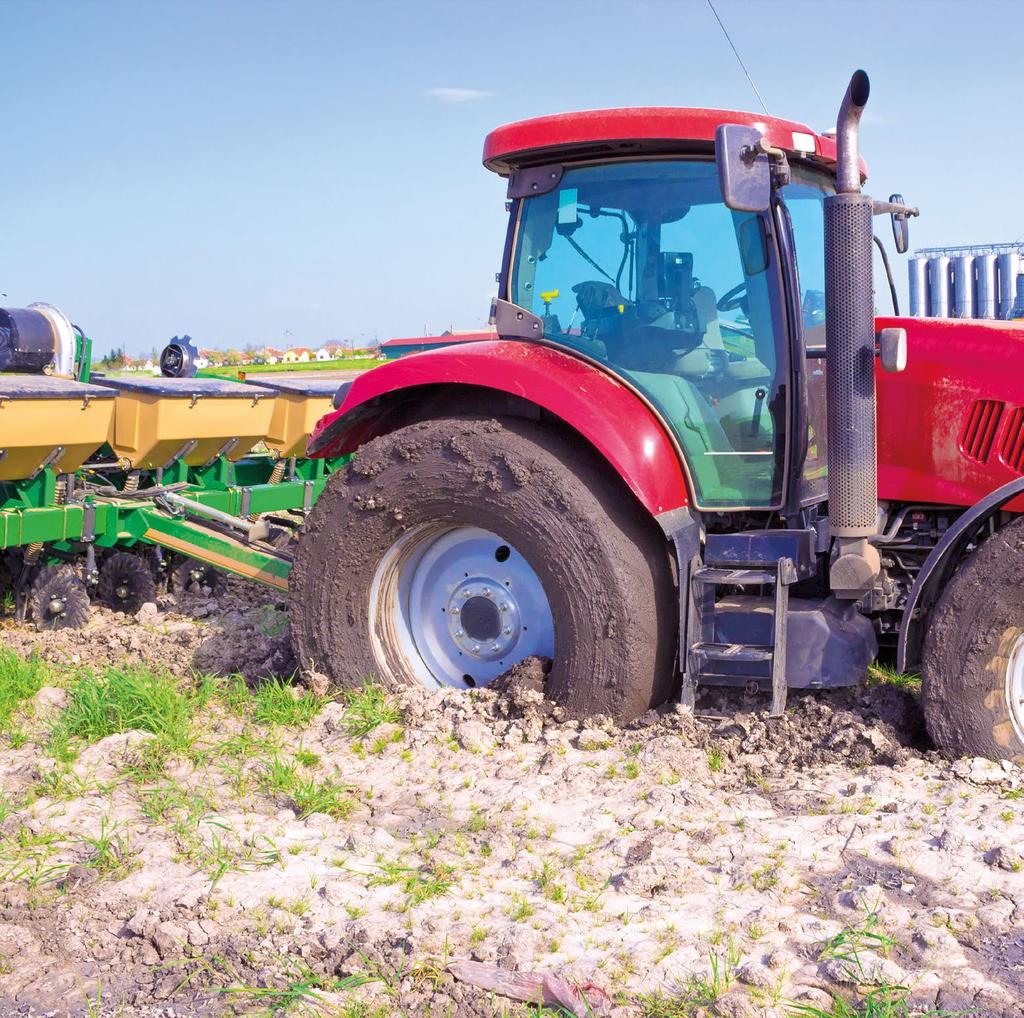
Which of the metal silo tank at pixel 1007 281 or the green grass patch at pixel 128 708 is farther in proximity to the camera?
the metal silo tank at pixel 1007 281

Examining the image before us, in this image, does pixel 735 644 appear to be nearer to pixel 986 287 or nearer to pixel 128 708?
pixel 128 708

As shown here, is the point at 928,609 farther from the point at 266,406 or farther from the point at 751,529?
the point at 266,406

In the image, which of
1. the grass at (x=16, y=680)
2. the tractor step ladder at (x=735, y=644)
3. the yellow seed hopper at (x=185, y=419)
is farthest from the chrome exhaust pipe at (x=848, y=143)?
the yellow seed hopper at (x=185, y=419)

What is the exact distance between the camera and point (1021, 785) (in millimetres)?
3234

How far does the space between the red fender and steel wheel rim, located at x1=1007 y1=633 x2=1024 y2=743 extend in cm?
105

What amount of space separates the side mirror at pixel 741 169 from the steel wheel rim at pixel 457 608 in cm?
136

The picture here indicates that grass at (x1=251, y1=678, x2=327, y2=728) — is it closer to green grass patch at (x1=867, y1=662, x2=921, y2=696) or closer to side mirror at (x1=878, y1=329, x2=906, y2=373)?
green grass patch at (x1=867, y1=662, x2=921, y2=696)

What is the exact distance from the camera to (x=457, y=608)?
411cm

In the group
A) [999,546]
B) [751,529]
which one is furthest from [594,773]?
[999,546]

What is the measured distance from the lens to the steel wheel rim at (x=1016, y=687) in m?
3.38

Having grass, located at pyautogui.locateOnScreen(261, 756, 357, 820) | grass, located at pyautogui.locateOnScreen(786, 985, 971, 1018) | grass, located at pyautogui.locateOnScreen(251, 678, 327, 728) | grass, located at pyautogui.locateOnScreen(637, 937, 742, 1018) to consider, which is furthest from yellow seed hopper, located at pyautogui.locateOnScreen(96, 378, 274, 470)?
grass, located at pyautogui.locateOnScreen(786, 985, 971, 1018)

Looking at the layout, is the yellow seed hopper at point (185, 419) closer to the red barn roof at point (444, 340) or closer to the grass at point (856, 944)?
the red barn roof at point (444, 340)

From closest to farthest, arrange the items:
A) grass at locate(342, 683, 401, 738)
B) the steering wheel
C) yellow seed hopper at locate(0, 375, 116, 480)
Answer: the steering wheel, grass at locate(342, 683, 401, 738), yellow seed hopper at locate(0, 375, 116, 480)

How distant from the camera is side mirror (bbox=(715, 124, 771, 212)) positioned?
326 cm
